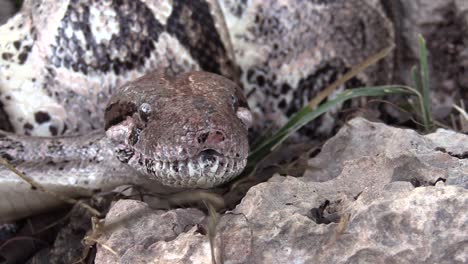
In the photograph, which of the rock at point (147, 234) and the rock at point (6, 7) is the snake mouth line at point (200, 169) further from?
the rock at point (6, 7)

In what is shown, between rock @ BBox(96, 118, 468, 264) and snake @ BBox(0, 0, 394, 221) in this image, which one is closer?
rock @ BBox(96, 118, 468, 264)

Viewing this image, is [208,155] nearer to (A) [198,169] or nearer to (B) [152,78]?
(A) [198,169]

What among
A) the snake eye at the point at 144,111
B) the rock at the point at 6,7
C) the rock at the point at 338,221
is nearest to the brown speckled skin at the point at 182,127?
the snake eye at the point at 144,111

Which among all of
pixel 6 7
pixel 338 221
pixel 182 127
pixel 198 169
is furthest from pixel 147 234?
pixel 6 7

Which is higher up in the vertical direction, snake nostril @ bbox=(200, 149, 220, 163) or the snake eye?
the snake eye

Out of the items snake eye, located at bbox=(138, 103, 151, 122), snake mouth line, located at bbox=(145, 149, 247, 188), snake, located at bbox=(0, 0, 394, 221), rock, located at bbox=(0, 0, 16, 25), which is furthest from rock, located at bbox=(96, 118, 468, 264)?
rock, located at bbox=(0, 0, 16, 25)

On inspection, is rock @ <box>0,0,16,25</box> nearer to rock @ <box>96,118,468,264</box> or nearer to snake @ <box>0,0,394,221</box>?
snake @ <box>0,0,394,221</box>

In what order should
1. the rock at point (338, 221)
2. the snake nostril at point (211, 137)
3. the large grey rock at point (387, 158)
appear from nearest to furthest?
the rock at point (338, 221) < the large grey rock at point (387, 158) < the snake nostril at point (211, 137)
